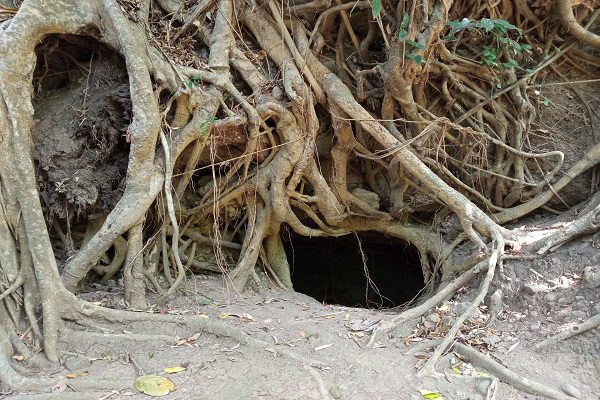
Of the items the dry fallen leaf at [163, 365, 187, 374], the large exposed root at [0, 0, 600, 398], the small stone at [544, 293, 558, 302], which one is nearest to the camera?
the dry fallen leaf at [163, 365, 187, 374]

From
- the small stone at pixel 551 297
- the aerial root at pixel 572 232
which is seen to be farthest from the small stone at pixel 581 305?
the aerial root at pixel 572 232

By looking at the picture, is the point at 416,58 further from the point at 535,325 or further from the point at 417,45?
the point at 535,325

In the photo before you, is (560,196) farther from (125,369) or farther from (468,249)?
(125,369)

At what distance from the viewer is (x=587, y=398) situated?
6.89 ft

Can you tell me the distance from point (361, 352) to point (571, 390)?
3.48 feet

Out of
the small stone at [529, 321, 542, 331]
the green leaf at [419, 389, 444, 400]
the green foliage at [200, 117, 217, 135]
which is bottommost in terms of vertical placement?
the small stone at [529, 321, 542, 331]

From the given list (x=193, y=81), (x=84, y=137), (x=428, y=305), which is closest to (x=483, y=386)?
(x=428, y=305)

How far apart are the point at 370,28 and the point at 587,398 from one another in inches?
125

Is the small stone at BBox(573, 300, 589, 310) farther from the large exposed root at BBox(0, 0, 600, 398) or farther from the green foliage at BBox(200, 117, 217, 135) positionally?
the green foliage at BBox(200, 117, 217, 135)

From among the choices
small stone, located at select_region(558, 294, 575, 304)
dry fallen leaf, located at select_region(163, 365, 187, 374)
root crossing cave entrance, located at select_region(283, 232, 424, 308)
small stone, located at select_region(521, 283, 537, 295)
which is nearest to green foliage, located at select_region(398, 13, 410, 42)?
small stone, located at select_region(521, 283, 537, 295)

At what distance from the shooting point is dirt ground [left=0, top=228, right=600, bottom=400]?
2176 mm

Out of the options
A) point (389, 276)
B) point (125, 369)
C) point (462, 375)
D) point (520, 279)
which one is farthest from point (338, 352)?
point (389, 276)

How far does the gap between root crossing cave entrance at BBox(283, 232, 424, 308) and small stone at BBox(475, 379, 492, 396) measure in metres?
4.00

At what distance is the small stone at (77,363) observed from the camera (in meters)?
2.33
